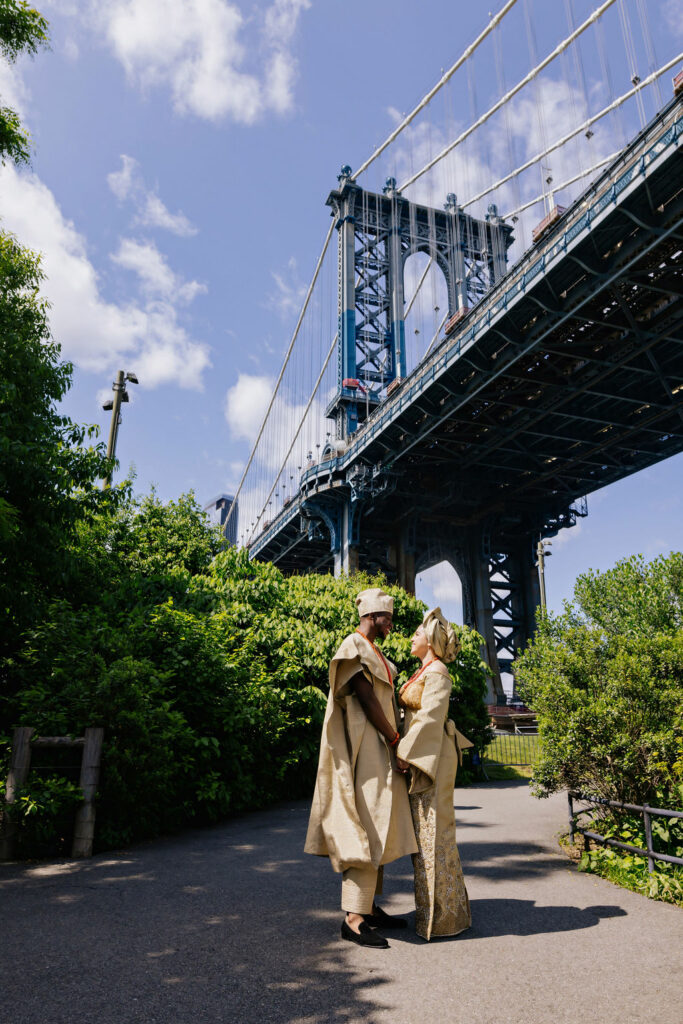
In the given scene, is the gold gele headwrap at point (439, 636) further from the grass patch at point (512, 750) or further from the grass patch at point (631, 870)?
the grass patch at point (512, 750)

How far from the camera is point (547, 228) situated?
2308 centimetres

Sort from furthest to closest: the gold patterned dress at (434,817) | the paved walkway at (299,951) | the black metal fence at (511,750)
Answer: the black metal fence at (511,750) < the gold patterned dress at (434,817) < the paved walkway at (299,951)

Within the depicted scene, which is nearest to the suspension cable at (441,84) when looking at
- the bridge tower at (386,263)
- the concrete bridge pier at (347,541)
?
the bridge tower at (386,263)

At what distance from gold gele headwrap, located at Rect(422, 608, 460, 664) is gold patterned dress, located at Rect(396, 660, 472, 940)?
0.60 ft

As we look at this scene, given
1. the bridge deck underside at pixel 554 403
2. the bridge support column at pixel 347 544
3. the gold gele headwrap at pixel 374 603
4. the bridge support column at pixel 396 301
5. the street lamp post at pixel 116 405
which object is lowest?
the gold gele headwrap at pixel 374 603

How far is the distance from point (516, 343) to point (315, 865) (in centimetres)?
2290

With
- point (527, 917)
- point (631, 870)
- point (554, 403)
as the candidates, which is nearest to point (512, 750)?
point (631, 870)

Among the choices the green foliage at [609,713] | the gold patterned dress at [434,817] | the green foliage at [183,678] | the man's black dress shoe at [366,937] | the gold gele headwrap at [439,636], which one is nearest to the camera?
the man's black dress shoe at [366,937]

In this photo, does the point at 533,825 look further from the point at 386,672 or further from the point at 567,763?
A: the point at 386,672

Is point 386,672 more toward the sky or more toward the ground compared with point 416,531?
more toward the ground

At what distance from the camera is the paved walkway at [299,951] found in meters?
2.96

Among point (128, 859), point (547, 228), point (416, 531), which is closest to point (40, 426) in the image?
point (128, 859)

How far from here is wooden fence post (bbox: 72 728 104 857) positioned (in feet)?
20.4

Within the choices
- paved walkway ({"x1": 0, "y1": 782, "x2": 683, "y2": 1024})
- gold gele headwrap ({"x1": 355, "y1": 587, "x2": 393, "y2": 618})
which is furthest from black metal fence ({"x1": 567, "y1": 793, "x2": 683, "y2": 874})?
gold gele headwrap ({"x1": 355, "y1": 587, "x2": 393, "y2": 618})
